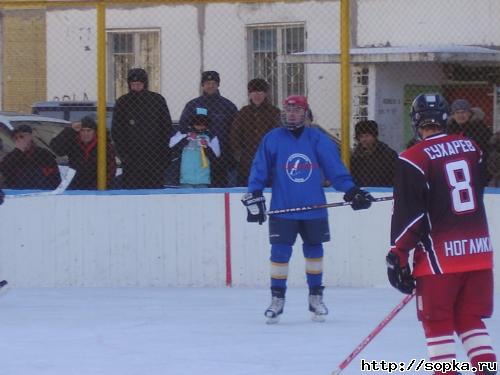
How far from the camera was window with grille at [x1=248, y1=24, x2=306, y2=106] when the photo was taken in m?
13.0

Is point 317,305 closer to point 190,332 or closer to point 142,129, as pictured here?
point 190,332

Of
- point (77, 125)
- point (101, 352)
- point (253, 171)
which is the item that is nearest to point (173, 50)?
point (77, 125)

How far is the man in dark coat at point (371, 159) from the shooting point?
905 cm

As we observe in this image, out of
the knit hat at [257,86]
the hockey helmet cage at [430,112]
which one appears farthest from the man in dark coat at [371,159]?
the hockey helmet cage at [430,112]

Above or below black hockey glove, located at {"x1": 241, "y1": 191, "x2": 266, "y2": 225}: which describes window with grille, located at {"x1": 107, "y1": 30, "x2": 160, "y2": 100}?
above

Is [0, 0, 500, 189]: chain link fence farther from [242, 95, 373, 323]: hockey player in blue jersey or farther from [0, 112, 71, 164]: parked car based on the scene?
[242, 95, 373, 323]: hockey player in blue jersey

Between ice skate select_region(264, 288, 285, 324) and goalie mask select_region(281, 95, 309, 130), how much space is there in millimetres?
960

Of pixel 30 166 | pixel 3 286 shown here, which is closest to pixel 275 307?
pixel 3 286

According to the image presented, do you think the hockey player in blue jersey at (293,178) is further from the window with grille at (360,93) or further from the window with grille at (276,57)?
the window with grille at (276,57)

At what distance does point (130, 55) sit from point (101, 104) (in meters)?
5.65

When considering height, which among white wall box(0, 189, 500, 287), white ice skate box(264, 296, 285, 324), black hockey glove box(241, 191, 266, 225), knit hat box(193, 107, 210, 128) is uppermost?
knit hat box(193, 107, 210, 128)

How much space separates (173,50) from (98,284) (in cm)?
713

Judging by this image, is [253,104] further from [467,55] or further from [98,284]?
[467,55]

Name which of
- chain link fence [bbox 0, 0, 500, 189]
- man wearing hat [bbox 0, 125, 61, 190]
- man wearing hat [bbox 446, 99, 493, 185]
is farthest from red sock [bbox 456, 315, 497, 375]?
man wearing hat [bbox 0, 125, 61, 190]
